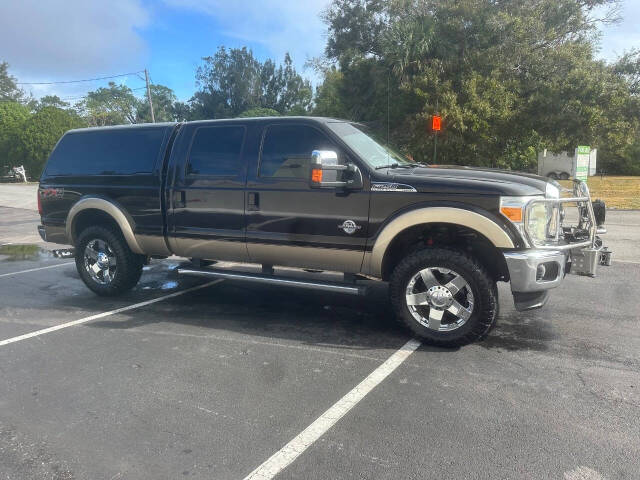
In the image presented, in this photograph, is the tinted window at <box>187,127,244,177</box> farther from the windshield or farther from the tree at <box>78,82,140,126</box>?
the tree at <box>78,82,140,126</box>

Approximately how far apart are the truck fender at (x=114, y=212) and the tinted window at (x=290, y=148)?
6.07 feet

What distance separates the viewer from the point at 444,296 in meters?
4.29

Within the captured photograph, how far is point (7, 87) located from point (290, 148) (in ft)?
377

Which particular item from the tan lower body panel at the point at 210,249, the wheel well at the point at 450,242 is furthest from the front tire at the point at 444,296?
the tan lower body panel at the point at 210,249

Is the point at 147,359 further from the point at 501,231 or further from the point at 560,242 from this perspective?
the point at 560,242

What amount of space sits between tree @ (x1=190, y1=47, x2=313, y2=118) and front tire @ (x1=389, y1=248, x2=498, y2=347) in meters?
60.8

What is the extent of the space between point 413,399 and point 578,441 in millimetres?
991

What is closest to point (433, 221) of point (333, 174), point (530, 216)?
point (530, 216)

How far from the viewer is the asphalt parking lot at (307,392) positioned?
2742 millimetres

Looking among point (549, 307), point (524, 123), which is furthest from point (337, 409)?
point (524, 123)

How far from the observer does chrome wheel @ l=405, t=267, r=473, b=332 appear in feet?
14.0

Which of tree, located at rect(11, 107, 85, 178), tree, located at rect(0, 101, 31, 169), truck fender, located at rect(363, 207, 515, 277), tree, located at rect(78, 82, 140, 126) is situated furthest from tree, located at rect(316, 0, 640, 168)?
tree, located at rect(78, 82, 140, 126)

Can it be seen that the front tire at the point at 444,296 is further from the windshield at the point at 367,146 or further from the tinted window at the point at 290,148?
the tinted window at the point at 290,148

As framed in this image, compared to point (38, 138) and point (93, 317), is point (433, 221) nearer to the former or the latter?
point (93, 317)
